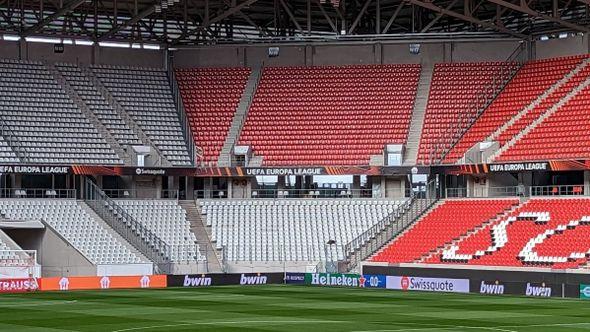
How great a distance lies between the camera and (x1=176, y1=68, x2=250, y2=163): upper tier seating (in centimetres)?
7150

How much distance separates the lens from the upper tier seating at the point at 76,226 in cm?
6269

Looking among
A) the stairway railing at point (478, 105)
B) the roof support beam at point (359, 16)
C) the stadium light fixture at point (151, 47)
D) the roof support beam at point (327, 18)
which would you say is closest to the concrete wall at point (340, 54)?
the stairway railing at point (478, 105)

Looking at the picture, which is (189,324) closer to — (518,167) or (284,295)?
(284,295)

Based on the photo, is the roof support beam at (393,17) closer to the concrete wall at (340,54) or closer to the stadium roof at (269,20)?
the stadium roof at (269,20)

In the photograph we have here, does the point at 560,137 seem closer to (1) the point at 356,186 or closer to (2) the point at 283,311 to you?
(1) the point at 356,186

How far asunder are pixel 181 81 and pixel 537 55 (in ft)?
63.9

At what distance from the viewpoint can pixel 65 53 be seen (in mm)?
72750

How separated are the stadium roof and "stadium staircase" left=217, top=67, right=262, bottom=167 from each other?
2.21 m

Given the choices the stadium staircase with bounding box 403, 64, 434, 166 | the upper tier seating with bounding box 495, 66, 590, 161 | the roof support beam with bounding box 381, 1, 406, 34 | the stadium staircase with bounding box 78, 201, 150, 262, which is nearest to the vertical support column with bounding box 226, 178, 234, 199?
the stadium staircase with bounding box 78, 201, 150, 262

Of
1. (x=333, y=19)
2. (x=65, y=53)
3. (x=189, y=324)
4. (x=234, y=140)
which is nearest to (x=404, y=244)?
(x=234, y=140)

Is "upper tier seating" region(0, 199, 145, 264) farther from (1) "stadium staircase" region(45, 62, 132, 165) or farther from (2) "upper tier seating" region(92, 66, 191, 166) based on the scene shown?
(2) "upper tier seating" region(92, 66, 191, 166)

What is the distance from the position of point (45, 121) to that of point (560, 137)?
25740 millimetres

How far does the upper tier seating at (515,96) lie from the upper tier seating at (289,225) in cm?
497

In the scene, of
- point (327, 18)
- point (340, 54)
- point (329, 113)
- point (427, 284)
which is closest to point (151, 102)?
point (329, 113)
